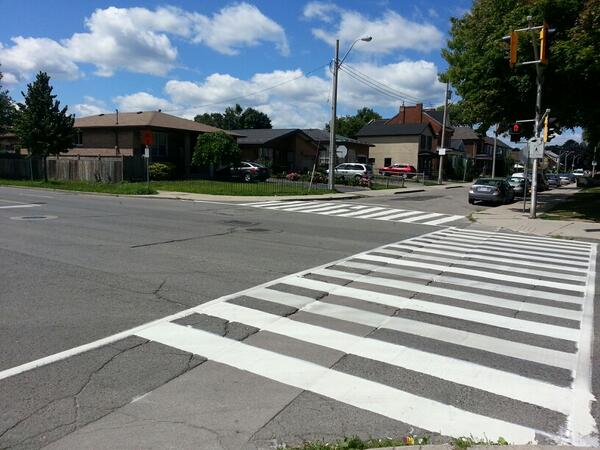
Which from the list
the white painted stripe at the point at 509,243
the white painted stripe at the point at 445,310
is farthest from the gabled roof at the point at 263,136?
the white painted stripe at the point at 445,310

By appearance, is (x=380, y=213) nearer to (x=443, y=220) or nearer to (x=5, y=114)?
(x=443, y=220)

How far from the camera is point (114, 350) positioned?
495cm

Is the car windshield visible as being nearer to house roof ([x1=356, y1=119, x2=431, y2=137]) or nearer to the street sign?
the street sign

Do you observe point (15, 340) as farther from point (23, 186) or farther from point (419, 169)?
point (419, 169)

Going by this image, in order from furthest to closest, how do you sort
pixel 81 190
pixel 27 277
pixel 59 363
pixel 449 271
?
pixel 81 190 → pixel 449 271 → pixel 27 277 → pixel 59 363

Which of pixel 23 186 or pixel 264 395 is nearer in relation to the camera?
pixel 264 395

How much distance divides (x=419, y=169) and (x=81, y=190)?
159 ft

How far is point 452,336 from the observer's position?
217 inches

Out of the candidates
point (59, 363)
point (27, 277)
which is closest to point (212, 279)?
point (27, 277)

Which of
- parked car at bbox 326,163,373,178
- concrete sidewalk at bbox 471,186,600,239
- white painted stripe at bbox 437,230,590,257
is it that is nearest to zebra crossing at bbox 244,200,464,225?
concrete sidewalk at bbox 471,186,600,239

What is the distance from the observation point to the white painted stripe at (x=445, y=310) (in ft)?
19.1

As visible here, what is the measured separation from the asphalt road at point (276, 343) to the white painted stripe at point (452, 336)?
0.09 ft

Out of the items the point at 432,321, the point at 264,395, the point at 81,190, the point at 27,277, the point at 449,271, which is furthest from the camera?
the point at 81,190

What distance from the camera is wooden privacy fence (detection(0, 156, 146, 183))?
3447 cm
